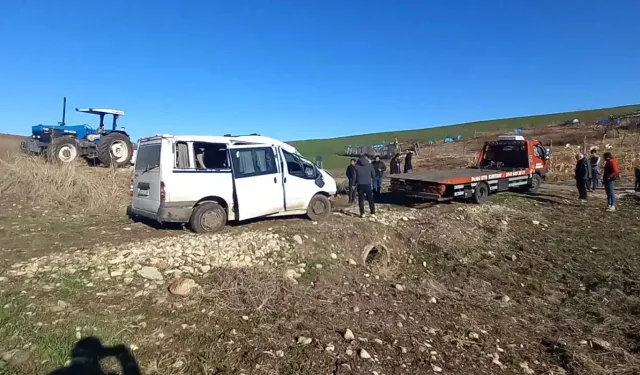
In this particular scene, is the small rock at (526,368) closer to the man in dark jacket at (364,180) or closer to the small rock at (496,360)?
the small rock at (496,360)

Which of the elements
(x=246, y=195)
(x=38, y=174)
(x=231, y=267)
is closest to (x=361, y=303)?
(x=231, y=267)

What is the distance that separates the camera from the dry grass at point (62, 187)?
420 inches

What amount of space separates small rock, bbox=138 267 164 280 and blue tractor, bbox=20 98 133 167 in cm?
957

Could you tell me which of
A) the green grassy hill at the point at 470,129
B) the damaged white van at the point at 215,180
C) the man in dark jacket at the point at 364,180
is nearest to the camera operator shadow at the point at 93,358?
the damaged white van at the point at 215,180

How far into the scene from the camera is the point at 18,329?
4.08 m

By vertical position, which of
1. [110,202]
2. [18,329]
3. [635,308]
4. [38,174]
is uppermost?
[38,174]

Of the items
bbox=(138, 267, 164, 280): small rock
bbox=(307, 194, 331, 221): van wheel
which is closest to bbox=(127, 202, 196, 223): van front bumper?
bbox=(138, 267, 164, 280): small rock

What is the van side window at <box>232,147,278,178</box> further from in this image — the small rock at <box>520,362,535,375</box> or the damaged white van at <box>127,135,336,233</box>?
the small rock at <box>520,362,535,375</box>

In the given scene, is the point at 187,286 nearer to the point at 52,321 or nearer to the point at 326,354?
the point at 52,321

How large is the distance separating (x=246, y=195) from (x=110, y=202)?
5.05 m

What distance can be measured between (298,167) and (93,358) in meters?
5.98

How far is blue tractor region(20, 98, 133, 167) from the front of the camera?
1409 centimetres

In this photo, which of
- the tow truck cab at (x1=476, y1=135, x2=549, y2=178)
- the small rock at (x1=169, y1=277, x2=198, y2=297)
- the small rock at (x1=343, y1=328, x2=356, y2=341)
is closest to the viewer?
the small rock at (x1=343, y1=328, x2=356, y2=341)

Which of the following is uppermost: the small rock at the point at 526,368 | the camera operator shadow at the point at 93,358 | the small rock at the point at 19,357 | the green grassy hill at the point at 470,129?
the green grassy hill at the point at 470,129
